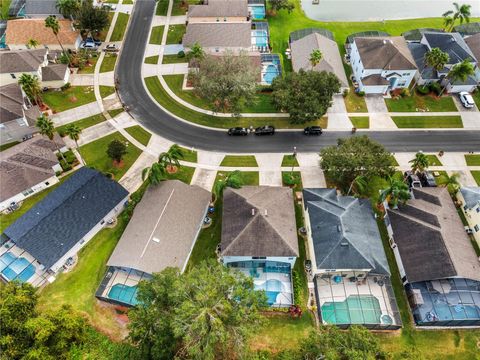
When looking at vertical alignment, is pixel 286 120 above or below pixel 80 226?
above

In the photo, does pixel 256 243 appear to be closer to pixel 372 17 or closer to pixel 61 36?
pixel 61 36

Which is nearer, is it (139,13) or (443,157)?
(443,157)

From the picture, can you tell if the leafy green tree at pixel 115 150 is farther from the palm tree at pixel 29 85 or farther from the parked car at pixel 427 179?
the parked car at pixel 427 179

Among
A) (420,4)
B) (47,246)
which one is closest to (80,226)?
(47,246)

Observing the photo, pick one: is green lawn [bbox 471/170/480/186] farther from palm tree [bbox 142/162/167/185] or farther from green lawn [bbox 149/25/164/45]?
green lawn [bbox 149/25/164/45]

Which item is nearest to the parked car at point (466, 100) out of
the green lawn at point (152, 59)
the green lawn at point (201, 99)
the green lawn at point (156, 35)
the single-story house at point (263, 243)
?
the green lawn at point (201, 99)

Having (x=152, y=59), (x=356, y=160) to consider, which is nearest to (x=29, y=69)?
(x=152, y=59)
